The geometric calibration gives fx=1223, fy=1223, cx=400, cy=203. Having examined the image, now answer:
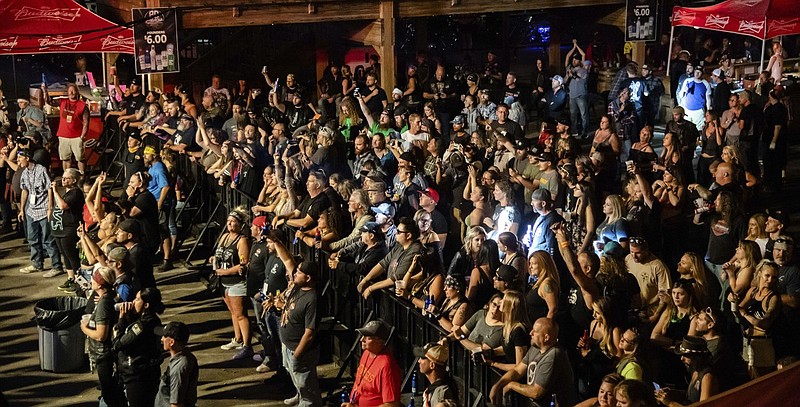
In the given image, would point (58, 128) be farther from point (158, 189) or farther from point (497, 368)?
point (497, 368)

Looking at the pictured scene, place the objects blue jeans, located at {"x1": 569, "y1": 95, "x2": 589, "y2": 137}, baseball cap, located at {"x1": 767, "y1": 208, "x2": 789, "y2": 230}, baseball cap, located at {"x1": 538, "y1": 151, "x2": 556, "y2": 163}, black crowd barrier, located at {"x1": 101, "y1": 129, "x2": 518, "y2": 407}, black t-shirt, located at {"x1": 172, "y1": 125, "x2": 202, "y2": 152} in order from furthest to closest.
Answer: blue jeans, located at {"x1": 569, "y1": 95, "x2": 589, "y2": 137} → black t-shirt, located at {"x1": 172, "y1": 125, "x2": 202, "y2": 152} → baseball cap, located at {"x1": 538, "y1": 151, "x2": 556, "y2": 163} → baseball cap, located at {"x1": 767, "y1": 208, "x2": 789, "y2": 230} → black crowd barrier, located at {"x1": 101, "y1": 129, "x2": 518, "y2": 407}

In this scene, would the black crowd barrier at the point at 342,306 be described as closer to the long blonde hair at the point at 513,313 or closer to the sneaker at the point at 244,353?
the long blonde hair at the point at 513,313

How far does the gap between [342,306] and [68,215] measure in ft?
14.6

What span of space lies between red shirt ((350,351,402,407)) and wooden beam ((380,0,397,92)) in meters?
12.7

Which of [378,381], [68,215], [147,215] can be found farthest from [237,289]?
[378,381]

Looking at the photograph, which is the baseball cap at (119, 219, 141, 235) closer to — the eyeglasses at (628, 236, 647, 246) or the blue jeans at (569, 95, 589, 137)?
the eyeglasses at (628, 236, 647, 246)

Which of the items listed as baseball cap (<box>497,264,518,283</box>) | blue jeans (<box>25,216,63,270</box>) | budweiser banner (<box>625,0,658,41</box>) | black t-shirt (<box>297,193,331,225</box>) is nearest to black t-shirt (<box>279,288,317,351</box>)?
baseball cap (<box>497,264,518,283</box>)

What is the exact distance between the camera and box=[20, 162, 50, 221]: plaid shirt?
15.7 metres

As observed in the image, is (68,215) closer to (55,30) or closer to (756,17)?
(55,30)

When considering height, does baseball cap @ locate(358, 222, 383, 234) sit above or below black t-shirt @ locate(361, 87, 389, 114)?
below

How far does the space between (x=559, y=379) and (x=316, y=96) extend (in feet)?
53.1

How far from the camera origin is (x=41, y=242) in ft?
53.0

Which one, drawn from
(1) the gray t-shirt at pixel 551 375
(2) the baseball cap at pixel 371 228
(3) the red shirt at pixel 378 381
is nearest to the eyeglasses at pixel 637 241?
(1) the gray t-shirt at pixel 551 375

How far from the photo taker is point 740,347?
1088cm
